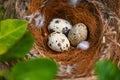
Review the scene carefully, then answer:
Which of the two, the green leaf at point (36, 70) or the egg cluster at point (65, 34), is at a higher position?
the green leaf at point (36, 70)

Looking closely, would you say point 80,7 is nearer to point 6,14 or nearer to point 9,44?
point 6,14

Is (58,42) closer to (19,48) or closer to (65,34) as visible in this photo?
(65,34)

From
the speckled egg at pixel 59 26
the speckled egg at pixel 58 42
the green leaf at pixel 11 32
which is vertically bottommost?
the speckled egg at pixel 58 42

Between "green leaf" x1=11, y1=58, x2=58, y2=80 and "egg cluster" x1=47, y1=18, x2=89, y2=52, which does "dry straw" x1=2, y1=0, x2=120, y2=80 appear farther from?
"green leaf" x1=11, y1=58, x2=58, y2=80

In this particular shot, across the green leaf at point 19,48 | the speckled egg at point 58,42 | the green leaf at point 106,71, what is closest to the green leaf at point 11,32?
the green leaf at point 19,48

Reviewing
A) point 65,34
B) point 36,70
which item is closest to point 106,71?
point 36,70

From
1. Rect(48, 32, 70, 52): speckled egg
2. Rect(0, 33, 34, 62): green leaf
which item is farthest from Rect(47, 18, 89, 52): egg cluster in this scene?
Rect(0, 33, 34, 62): green leaf

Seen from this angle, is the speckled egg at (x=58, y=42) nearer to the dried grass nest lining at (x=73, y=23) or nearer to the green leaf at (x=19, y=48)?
the dried grass nest lining at (x=73, y=23)
